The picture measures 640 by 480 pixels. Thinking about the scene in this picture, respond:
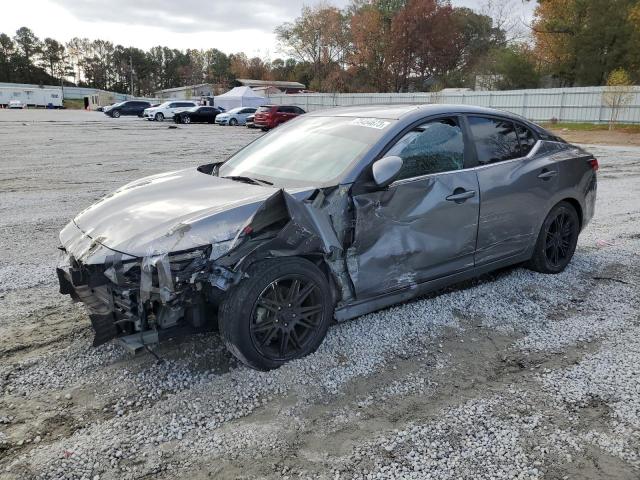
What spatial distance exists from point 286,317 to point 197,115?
117 feet

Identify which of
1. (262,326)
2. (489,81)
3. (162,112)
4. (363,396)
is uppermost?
(489,81)

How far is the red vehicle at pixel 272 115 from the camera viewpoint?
2917cm

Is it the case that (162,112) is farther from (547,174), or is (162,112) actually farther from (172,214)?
(172,214)

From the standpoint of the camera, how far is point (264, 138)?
4.60 meters

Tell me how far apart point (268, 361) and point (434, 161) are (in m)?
1.92

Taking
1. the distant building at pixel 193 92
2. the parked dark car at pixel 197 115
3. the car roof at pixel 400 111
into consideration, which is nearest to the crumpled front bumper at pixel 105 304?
the car roof at pixel 400 111

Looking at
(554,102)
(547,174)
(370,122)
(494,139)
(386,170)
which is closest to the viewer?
(386,170)

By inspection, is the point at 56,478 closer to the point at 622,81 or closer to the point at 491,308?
the point at 491,308

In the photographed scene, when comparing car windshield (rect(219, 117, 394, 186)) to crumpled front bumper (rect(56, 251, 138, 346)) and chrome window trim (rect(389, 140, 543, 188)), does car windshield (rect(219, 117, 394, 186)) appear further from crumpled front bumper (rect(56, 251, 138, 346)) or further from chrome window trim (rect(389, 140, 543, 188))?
crumpled front bumper (rect(56, 251, 138, 346))

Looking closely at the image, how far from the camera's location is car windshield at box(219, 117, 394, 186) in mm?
3539

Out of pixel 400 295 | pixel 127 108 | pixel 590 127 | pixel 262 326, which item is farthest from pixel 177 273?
pixel 127 108

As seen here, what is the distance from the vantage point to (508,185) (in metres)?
4.24

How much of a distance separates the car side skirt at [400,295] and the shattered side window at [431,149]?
2.68 feet

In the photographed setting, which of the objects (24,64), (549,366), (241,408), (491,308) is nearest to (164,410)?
(241,408)
